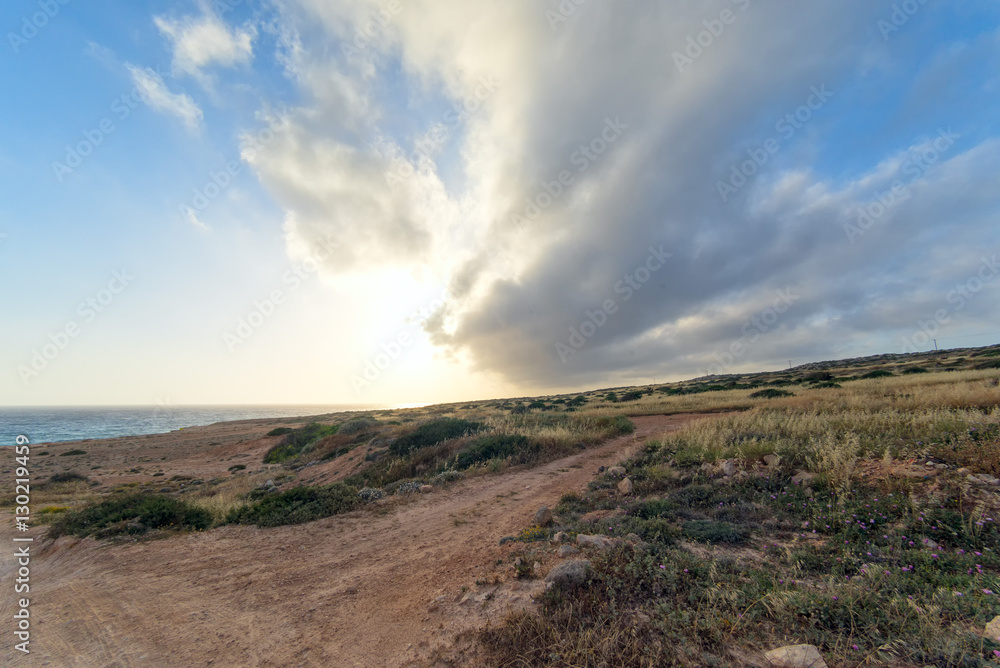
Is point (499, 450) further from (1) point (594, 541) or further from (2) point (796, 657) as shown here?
(2) point (796, 657)

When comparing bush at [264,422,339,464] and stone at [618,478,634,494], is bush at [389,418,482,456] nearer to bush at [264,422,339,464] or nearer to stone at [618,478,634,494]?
stone at [618,478,634,494]

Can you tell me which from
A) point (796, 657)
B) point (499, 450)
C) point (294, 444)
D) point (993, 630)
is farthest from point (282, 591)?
point (294, 444)

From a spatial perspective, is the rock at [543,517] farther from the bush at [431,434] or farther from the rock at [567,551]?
the bush at [431,434]

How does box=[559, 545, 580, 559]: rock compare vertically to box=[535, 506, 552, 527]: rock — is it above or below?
above

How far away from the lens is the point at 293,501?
36.9 feet

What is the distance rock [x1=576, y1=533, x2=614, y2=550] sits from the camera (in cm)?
584

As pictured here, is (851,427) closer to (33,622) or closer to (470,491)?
(470,491)

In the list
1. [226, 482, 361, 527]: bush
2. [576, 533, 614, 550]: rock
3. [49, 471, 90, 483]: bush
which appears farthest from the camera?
[49, 471, 90, 483]: bush

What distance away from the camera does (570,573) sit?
16.0 feet

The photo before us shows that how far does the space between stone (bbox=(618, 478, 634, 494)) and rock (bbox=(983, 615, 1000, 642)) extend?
625cm

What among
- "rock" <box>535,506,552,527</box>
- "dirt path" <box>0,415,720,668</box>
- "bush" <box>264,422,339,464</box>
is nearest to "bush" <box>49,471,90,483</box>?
"bush" <box>264,422,339,464</box>

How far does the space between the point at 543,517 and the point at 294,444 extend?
31313 mm

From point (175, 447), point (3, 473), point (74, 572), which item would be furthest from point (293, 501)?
point (175, 447)

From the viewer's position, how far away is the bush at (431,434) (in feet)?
58.6
